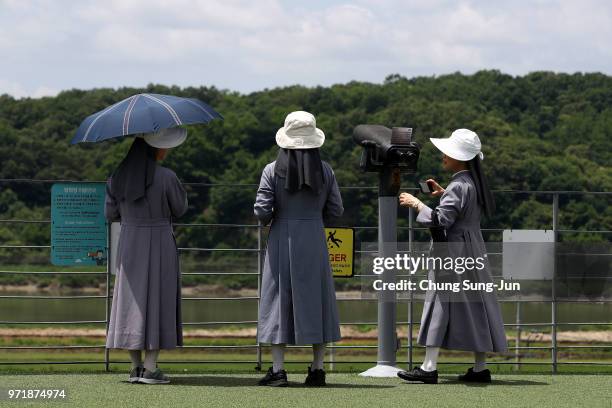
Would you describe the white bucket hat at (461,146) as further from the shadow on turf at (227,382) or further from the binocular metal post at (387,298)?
the shadow on turf at (227,382)

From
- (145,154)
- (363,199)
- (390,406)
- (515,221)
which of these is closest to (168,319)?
(145,154)

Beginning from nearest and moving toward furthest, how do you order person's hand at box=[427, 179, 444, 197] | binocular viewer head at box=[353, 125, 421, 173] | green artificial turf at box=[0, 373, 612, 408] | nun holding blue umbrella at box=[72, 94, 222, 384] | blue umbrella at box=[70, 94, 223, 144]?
green artificial turf at box=[0, 373, 612, 408] < blue umbrella at box=[70, 94, 223, 144] < nun holding blue umbrella at box=[72, 94, 222, 384] < person's hand at box=[427, 179, 444, 197] < binocular viewer head at box=[353, 125, 421, 173]

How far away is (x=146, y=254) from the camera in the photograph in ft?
27.9

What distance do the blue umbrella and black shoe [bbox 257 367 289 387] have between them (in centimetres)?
165

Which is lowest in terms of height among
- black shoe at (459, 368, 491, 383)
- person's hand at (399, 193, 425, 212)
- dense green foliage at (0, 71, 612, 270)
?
black shoe at (459, 368, 491, 383)

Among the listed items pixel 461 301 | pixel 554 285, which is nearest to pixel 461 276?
pixel 461 301

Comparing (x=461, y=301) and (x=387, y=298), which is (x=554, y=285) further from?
(x=461, y=301)

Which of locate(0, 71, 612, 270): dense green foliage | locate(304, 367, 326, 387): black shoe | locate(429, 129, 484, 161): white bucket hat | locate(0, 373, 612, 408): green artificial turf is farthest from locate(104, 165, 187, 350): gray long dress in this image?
locate(0, 71, 612, 270): dense green foliage

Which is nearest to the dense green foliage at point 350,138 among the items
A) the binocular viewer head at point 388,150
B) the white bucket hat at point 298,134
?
the binocular viewer head at point 388,150

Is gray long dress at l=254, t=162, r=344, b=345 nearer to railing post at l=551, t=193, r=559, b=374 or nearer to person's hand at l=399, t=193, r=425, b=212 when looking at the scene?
person's hand at l=399, t=193, r=425, b=212

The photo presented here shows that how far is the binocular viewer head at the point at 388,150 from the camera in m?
9.07

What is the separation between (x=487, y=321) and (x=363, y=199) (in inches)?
1189

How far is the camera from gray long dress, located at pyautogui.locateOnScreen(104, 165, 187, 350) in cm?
848

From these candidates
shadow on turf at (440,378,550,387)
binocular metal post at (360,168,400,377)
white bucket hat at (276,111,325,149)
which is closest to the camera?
white bucket hat at (276,111,325,149)
